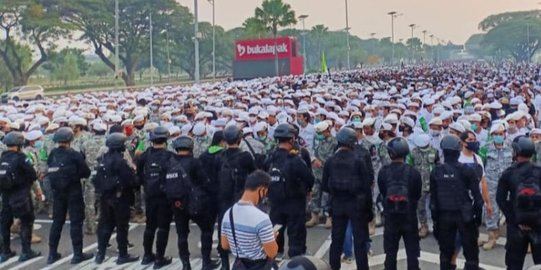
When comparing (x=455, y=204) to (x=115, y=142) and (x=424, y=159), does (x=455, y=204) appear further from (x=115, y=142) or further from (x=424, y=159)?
(x=115, y=142)

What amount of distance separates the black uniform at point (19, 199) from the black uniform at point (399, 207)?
4850 mm

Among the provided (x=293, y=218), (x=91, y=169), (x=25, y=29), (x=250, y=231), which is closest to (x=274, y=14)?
(x=25, y=29)

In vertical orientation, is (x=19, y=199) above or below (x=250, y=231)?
below

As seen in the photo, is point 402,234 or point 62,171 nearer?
point 402,234

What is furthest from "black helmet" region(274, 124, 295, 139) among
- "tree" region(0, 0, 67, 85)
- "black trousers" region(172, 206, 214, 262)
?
"tree" region(0, 0, 67, 85)

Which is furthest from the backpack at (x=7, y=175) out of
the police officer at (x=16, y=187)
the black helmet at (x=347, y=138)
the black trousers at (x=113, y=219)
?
the black helmet at (x=347, y=138)

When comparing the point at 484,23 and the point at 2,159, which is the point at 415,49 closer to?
the point at 484,23

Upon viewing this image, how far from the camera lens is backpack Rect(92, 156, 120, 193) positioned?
8922 mm

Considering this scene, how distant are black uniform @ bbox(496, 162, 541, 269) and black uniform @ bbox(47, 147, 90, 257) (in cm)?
536

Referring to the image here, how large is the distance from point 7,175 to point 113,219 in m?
1.51

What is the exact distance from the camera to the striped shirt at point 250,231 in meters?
5.32

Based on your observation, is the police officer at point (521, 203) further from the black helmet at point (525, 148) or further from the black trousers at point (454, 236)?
the black trousers at point (454, 236)

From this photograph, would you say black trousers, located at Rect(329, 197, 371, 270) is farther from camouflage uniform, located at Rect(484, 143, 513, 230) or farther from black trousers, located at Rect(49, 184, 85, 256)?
black trousers, located at Rect(49, 184, 85, 256)

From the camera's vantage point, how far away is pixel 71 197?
9.27 m
